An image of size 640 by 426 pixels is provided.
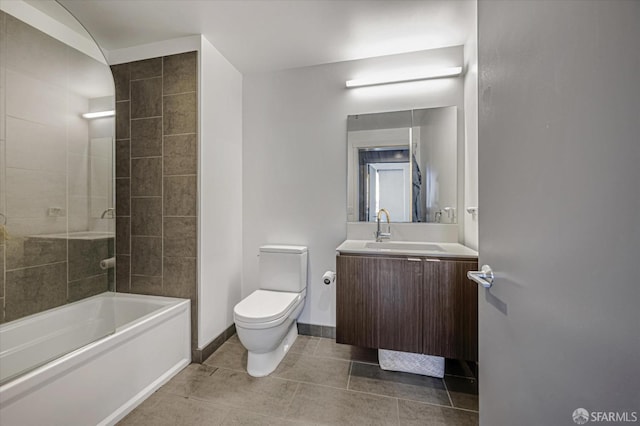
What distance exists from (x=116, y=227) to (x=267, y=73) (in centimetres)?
191

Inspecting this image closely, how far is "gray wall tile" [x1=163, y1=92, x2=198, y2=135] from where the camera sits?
6.28ft

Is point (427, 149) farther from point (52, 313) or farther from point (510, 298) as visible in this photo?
point (52, 313)

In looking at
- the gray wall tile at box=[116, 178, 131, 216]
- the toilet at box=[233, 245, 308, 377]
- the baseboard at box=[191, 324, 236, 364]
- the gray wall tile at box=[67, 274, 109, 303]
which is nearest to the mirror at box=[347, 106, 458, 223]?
the toilet at box=[233, 245, 308, 377]

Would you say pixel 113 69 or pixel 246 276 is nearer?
pixel 113 69

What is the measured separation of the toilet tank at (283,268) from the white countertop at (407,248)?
42 centimetres

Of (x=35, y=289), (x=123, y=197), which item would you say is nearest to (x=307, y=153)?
(x=123, y=197)

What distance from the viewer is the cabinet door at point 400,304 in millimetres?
1590

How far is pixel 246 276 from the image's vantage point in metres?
2.45

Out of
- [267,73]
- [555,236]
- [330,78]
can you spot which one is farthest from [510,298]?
[267,73]

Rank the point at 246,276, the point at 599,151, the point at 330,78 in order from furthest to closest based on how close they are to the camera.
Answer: the point at 246,276 < the point at 330,78 < the point at 599,151

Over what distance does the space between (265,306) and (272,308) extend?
7cm

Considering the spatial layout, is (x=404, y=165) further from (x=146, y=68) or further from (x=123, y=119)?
(x=123, y=119)

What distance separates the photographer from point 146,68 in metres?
2.01

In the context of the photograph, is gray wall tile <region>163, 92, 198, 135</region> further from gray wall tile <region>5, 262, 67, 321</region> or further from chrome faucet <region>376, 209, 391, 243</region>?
chrome faucet <region>376, 209, 391, 243</region>
